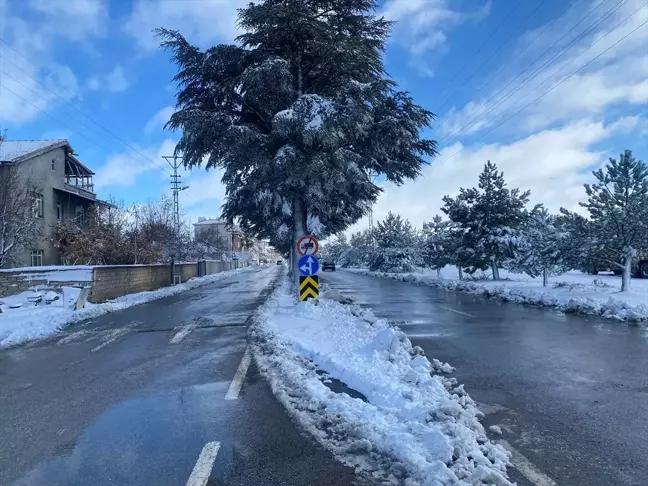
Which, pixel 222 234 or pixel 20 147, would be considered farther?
pixel 222 234

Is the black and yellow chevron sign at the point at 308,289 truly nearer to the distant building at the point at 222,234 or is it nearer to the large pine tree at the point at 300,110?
the large pine tree at the point at 300,110

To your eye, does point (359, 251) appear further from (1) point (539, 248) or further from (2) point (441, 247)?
(1) point (539, 248)

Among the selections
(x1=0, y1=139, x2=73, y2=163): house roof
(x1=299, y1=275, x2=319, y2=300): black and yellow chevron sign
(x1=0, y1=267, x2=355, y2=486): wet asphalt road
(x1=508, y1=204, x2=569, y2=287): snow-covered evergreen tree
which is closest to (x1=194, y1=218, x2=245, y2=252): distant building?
(x1=0, y1=139, x2=73, y2=163): house roof

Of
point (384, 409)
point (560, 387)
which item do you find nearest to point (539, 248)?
point (560, 387)

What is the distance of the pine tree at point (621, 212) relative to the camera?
16.7m

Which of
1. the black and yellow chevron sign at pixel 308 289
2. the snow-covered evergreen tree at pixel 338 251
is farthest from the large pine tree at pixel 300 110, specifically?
the snow-covered evergreen tree at pixel 338 251

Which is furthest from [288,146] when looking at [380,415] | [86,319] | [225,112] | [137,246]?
[137,246]

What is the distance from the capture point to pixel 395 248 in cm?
5469

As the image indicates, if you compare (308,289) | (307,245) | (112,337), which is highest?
(307,245)

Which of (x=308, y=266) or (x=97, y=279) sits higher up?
(x=308, y=266)

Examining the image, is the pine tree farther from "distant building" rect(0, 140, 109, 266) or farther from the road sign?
"distant building" rect(0, 140, 109, 266)

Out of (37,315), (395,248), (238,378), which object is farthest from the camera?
(395,248)

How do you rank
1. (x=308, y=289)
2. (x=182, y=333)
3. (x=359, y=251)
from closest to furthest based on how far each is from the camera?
(x=182, y=333)
(x=308, y=289)
(x=359, y=251)

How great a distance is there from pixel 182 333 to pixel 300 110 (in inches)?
297
